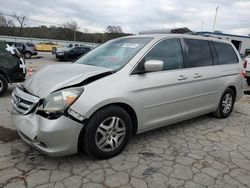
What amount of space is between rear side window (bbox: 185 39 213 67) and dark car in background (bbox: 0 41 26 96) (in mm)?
4781

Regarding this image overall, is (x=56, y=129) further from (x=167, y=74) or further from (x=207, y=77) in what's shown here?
(x=207, y=77)

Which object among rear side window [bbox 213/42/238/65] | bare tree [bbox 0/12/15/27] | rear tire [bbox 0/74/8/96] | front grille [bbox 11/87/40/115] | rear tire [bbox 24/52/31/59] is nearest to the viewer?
front grille [bbox 11/87/40/115]

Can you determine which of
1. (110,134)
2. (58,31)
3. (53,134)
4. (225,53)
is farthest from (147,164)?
(58,31)

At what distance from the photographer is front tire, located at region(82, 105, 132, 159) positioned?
2.88 metres

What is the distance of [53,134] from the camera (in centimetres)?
265

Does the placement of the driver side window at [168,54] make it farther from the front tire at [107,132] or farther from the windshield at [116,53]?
the front tire at [107,132]

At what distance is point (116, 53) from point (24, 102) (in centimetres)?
157

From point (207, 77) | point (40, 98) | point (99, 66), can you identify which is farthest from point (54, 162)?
point (207, 77)

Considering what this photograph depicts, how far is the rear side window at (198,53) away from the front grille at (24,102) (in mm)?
2532

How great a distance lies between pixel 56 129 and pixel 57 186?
603 millimetres

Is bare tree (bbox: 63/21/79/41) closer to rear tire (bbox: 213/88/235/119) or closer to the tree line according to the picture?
the tree line

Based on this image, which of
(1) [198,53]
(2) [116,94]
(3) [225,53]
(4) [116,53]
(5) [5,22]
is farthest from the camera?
(5) [5,22]

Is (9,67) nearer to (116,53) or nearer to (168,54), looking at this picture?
(116,53)

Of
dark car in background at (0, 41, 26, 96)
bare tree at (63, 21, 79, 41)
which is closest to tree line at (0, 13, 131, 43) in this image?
bare tree at (63, 21, 79, 41)
